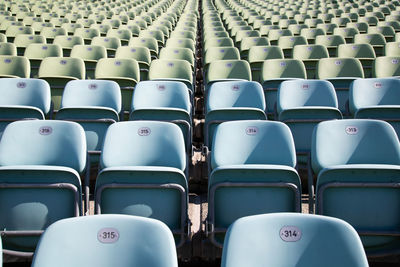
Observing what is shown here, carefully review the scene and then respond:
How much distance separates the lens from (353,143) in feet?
11.0

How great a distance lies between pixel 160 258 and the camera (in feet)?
6.12

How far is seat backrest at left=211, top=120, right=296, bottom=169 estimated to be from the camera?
130 inches

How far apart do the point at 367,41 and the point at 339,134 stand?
5084mm

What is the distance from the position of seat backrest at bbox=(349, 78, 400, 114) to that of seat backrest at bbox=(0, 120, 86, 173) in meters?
2.74

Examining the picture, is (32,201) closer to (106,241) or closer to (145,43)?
(106,241)

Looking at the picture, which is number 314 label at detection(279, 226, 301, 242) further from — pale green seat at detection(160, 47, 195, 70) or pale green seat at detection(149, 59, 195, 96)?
pale green seat at detection(160, 47, 195, 70)

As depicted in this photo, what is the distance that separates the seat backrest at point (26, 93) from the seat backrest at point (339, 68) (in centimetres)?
333

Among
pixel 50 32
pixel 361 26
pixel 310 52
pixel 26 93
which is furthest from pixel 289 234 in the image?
pixel 361 26

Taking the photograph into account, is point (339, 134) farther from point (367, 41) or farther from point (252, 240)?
point (367, 41)

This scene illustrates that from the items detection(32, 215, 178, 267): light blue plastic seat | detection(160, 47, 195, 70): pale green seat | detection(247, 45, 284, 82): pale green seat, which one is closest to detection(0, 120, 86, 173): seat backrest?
detection(32, 215, 178, 267): light blue plastic seat

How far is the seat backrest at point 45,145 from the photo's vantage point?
3.26 m

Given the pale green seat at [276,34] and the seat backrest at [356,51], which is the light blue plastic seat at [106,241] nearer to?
the seat backrest at [356,51]

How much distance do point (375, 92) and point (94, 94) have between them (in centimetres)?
285

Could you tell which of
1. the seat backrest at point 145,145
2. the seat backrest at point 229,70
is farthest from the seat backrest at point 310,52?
the seat backrest at point 145,145
